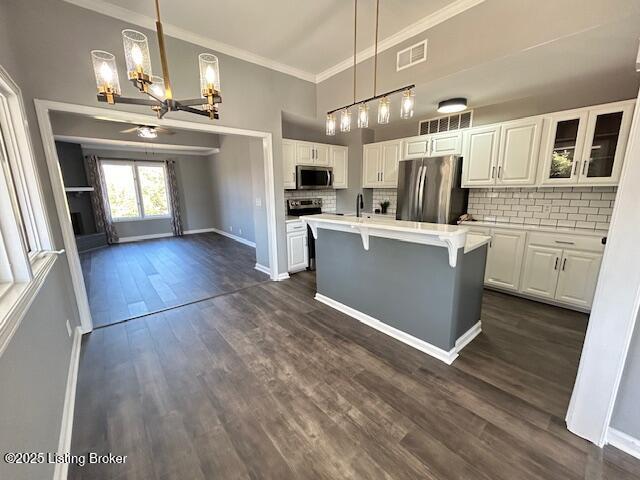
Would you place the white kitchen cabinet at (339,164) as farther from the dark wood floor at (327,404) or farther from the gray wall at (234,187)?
the dark wood floor at (327,404)

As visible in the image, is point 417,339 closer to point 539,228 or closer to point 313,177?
point 539,228

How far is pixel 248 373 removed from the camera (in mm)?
Result: 2104

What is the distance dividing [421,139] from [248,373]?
13.0 ft

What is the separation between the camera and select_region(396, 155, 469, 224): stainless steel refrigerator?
3.64 meters

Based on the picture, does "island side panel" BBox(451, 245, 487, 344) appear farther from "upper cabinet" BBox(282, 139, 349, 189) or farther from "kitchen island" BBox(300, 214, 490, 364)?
"upper cabinet" BBox(282, 139, 349, 189)

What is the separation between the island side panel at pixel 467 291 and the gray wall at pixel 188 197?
7848 millimetres

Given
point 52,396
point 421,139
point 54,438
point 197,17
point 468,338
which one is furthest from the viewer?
point 421,139

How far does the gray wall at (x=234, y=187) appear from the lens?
623cm

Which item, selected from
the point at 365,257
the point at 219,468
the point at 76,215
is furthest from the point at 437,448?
the point at 76,215

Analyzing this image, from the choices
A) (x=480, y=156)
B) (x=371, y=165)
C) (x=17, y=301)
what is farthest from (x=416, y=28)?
(x=17, y=301)

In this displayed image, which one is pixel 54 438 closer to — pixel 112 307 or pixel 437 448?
pixel 437 448

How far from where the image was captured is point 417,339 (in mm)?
2393

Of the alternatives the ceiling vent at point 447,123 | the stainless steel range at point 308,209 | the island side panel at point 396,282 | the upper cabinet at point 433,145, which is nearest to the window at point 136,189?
the stainless steel range at point 308,209

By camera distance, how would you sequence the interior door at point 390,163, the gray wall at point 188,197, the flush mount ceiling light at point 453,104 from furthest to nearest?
the gray wall at point 188,197 < the interior door at point 390,163 < the flush mount ceiling light at point 453,104
